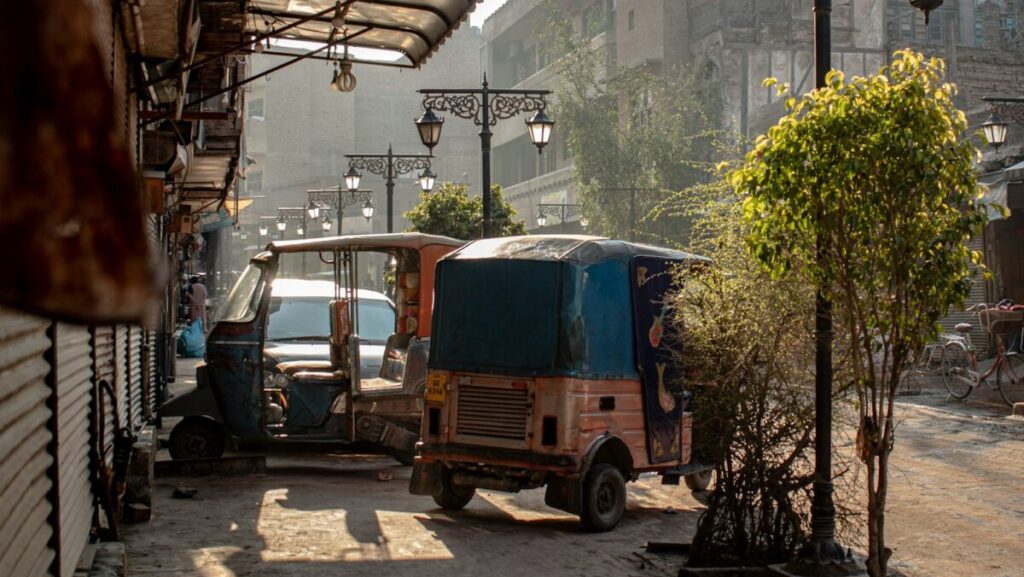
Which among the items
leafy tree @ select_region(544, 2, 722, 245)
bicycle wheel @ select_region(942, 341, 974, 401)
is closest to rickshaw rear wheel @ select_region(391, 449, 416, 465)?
bicycle wheel @ select_region(942, 341, 974, 401)

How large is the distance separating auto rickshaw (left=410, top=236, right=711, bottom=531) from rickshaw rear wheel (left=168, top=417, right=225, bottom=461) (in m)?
4.18

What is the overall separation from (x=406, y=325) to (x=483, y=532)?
4.70 meters

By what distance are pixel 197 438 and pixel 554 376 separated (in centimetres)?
583

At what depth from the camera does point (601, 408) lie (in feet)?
34.1

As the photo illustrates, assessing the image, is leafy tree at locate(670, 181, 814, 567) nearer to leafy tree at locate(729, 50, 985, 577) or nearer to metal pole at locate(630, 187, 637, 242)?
leafy tree at locate(729, 50, 985, 577)

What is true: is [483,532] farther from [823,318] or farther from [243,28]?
[243,28]

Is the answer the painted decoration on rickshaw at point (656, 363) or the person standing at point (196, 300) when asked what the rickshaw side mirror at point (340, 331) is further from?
the person standing at point (196, 300)

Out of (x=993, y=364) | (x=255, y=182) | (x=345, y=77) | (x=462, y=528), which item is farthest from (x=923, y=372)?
(x=255, y=182)

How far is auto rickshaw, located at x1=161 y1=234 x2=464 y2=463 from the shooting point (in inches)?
527

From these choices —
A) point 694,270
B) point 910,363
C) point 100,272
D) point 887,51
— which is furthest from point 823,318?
point 887,51

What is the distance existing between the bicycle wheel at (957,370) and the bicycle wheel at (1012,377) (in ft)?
1.79

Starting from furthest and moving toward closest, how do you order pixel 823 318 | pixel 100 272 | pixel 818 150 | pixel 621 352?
pixel 621 352, pixel 823 318, pixel 818 150, pixel 100 272

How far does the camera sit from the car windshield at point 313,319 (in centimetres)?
1619

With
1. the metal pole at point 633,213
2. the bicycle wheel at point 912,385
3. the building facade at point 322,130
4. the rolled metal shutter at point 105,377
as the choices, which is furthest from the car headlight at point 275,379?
the building facade at point 322,130
